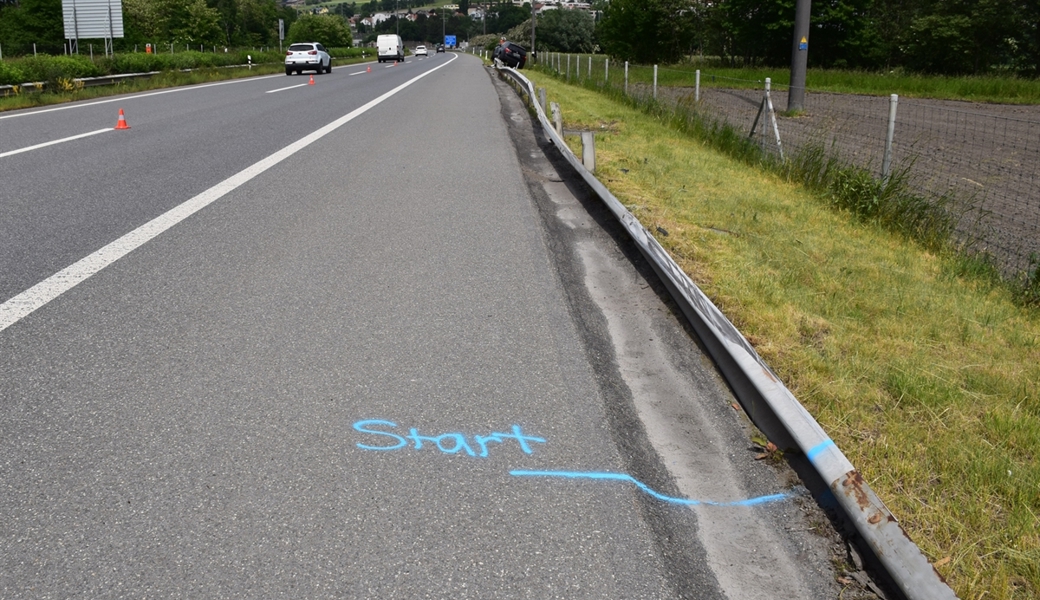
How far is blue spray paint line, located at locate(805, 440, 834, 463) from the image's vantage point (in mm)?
3357

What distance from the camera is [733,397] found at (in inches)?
173

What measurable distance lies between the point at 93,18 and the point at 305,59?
36.2 ft

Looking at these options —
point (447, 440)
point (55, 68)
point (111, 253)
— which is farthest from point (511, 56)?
point (447, 440)

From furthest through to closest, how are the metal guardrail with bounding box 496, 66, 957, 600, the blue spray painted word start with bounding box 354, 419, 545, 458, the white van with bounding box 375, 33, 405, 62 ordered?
the white van with bounding box 375, 33, 405, 62, the blue spray painted word start with bounding box 354, 419, 545, 458, the metal guardrail with bounding box 496, 66, 957, 600

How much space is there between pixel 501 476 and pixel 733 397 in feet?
4.86

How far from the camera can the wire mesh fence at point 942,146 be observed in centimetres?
899

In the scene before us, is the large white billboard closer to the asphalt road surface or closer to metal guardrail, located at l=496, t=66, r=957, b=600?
the asphalt road surface

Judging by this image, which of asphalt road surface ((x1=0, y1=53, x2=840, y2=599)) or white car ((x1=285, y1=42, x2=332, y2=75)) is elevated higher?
white car ((x1=285, y1=42, x2=332, y2=75))

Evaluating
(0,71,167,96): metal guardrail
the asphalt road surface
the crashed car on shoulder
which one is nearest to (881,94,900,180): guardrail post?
the asphalt road surface

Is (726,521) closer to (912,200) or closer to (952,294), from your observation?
(952,294)

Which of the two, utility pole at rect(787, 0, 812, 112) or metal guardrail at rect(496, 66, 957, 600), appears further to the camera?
utility pole at rect(787, 0, 812, 112)

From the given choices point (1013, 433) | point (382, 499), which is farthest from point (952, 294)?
point (382, 499)

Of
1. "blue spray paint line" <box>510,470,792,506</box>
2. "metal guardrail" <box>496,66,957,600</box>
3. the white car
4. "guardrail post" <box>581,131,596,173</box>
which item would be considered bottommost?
"blue spray paint line" <box>510,470,792,506</box>

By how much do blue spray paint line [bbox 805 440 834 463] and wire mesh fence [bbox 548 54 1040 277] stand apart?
161 inches
